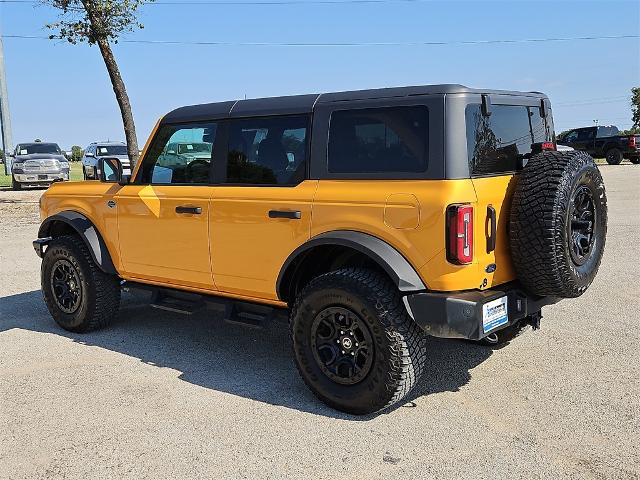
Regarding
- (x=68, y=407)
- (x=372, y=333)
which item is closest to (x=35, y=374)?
(x=68, y=407)

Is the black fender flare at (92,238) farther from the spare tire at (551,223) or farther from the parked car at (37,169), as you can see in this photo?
the parked car at (37,169)

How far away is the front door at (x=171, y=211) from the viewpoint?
487 cm

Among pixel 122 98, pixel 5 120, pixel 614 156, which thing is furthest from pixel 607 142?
pixel 5 120

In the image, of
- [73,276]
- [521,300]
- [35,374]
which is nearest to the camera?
[521,300]

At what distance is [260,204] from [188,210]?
0.72 meters

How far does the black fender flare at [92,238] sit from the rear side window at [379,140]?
95.8 inches

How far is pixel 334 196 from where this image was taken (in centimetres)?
406

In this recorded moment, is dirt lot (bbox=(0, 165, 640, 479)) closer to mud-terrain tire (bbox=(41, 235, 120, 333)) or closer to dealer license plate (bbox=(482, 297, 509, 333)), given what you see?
mud-terrain tire (bbox=(41, 235, 120, 333))

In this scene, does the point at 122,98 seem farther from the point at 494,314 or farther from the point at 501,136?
the point at 494,314

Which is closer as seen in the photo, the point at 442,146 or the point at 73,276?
the point at 442,146

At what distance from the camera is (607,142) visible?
97.9ft

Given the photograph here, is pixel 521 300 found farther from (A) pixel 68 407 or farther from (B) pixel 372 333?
(A) pixel 68 407

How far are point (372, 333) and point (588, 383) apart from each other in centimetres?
159

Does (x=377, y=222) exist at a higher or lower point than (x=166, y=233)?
higher
